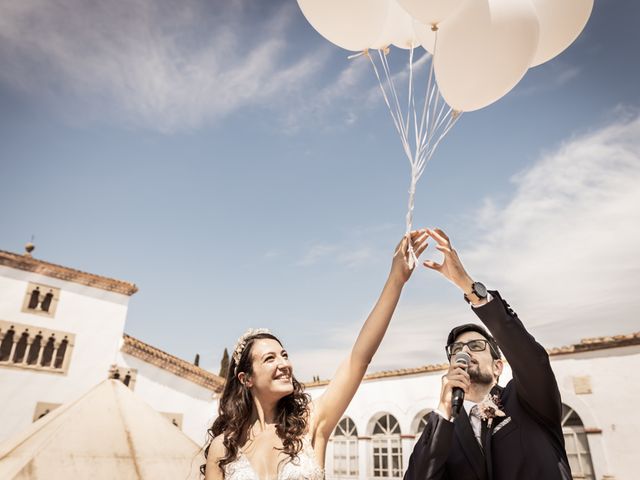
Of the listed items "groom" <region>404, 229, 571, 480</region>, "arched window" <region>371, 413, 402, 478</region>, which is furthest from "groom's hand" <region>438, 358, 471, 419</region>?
"arched window" <region>371, 413, 402, 478</region>

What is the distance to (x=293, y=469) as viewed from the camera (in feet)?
7.52

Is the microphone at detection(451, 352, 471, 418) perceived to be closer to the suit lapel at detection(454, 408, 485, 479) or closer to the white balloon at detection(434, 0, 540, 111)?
the suit lapel at detection(454, 408, 485, 479)

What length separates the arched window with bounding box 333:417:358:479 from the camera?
15286mm

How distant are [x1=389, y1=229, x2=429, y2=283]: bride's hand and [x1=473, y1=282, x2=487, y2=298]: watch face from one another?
38 cm

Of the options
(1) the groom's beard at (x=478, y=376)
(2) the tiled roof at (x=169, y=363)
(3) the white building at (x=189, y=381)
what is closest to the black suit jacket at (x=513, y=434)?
(1) the groom's beard at (x=478, y=376)

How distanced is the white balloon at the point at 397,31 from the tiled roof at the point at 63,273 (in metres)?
17.3

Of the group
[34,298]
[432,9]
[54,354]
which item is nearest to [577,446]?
[432,9]

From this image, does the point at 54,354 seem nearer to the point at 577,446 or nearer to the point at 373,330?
the point at 577,446

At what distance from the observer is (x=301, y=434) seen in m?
2.45

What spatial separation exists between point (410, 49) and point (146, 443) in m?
4.04

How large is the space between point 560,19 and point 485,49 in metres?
0.69

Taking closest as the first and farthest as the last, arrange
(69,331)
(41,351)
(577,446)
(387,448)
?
1. (577,446)
2. (387,448)
3. (41,351)
4. (69,331)

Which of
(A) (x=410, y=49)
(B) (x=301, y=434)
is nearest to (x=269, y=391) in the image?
(B) (x=301, y=434)

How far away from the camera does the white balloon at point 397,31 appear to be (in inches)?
137
